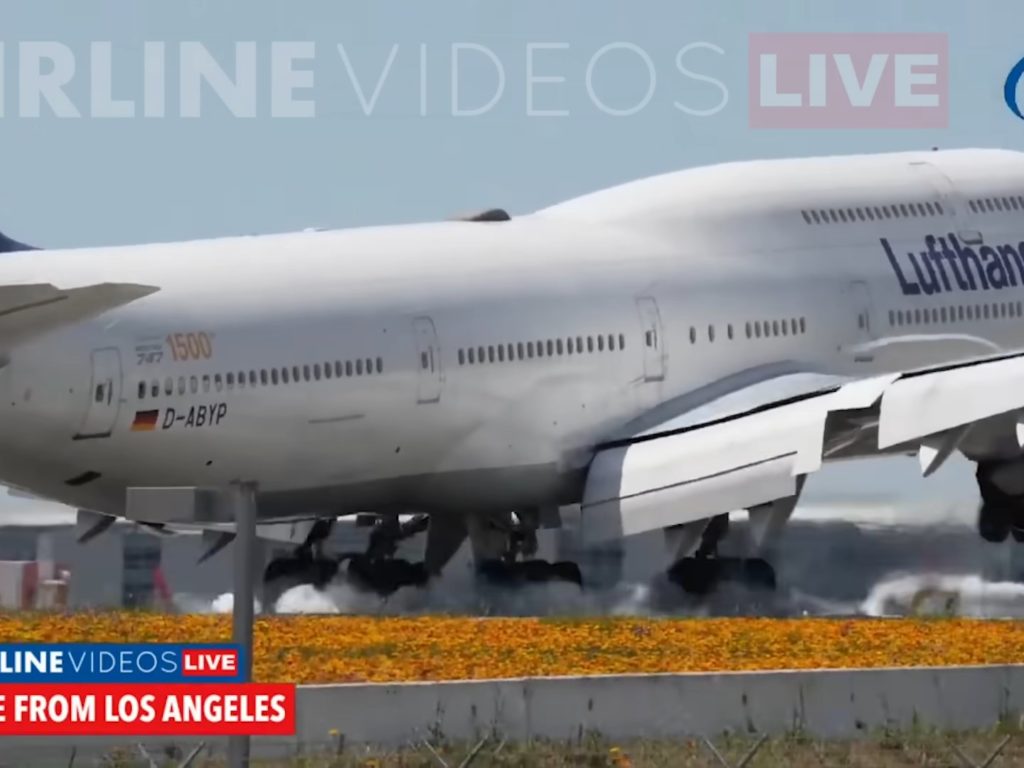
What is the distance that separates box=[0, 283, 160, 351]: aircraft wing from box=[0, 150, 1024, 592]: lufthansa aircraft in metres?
0.04

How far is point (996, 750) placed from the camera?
85.0ft

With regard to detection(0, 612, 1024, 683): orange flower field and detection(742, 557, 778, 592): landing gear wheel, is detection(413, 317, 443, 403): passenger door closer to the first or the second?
detection(0, 612, 1024, 683): orange flower field

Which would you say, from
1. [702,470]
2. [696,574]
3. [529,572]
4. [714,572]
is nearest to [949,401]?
[702,470]

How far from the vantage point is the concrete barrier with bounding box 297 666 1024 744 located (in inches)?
1077

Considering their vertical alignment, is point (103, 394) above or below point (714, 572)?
above

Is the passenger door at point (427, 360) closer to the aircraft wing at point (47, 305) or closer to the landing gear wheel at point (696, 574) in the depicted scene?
the landing gear wheel at point (696, 574)

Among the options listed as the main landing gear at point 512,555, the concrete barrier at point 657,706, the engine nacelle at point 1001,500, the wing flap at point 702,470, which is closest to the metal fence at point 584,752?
the concrete barrier at point 657,706

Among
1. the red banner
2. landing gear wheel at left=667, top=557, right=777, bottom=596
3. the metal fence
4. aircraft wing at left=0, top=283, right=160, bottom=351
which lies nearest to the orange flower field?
landing gear wheel at left=667, top=557, right=777, bottom=596

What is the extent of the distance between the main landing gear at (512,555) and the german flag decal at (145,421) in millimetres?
8079

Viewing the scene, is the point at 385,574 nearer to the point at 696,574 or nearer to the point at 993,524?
the point at 696,574

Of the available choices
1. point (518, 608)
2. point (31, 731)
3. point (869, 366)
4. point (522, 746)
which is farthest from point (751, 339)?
point (31, 731)

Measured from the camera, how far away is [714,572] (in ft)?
139

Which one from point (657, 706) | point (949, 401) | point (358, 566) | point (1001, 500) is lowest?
point (657, 706)

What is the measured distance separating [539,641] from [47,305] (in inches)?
282
